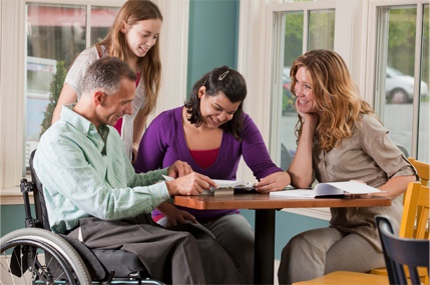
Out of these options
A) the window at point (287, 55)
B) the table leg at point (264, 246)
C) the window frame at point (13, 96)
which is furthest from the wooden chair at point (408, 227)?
the window frame at point (13, 96)

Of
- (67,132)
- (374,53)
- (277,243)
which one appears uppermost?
(374,53)

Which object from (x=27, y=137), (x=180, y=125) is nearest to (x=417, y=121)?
(x=180, y=125)

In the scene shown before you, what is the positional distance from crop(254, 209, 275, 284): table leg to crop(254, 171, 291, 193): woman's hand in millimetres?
164

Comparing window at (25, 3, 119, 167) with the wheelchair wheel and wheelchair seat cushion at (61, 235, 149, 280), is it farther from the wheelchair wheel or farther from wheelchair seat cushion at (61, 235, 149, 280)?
wheelchair seat cushion at (61, 235, 149, 280)

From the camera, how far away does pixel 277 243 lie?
4.43 meters

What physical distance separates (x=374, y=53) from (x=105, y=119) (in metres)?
1.74

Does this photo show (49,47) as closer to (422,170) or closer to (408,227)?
(422,170)

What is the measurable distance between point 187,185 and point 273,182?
0.44 m

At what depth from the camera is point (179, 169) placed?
9.73 feet

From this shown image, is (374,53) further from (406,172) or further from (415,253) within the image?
(415,253)

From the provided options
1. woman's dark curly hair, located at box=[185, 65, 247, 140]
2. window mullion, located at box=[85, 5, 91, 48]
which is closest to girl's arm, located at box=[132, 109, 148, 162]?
woman's dark curly hair, located at box=[185, 65, 247, 140]

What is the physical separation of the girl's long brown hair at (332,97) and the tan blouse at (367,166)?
0.13 ft

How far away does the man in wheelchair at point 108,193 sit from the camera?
251 cm

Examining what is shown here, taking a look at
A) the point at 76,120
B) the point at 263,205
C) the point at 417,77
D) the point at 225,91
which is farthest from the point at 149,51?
the point at 417,77
